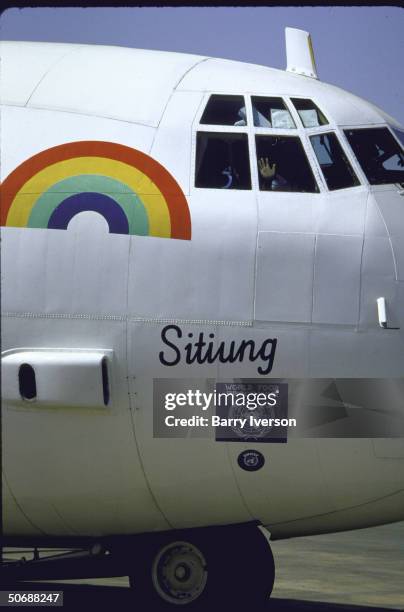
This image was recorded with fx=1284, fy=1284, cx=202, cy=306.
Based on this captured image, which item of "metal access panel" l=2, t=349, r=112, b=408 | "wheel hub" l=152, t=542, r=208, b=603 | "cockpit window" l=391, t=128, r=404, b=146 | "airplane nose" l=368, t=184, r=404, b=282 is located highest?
"cockpit window" l=391, t=128, r=404, b=146

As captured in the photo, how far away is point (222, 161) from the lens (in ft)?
45.2

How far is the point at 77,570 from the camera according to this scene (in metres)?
14.6

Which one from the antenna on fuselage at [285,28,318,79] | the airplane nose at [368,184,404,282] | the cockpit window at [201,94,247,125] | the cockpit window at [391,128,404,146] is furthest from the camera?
the antenna on fuselage at [285,28,318,79]

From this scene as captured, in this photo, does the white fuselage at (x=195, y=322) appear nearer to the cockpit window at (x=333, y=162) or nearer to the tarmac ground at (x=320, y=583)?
the cockpit window at (x=333, y=162)

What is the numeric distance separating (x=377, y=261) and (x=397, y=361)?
106cm

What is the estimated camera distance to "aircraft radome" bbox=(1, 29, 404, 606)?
13289 millimetres

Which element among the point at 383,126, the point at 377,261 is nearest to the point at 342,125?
the point at 383,126

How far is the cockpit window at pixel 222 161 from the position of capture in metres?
13.7

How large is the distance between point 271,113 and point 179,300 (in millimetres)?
2435

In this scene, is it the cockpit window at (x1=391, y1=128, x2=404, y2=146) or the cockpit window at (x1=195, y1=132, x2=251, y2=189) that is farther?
the cockpit window at (x1=391, y1=128, x2=404, y2=146)

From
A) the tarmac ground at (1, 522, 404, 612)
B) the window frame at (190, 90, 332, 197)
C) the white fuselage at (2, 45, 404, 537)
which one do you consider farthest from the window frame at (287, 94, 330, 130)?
the tarmac ground at (1, 522, 404, 612)

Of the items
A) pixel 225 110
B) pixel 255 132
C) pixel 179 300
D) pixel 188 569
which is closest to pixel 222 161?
pixel 255 132

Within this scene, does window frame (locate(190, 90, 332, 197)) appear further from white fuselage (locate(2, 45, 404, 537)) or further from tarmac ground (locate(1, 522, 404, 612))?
tarmac ground (locate(1, 522, 404, 612))

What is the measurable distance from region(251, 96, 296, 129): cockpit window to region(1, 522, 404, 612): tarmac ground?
536 centimetres
